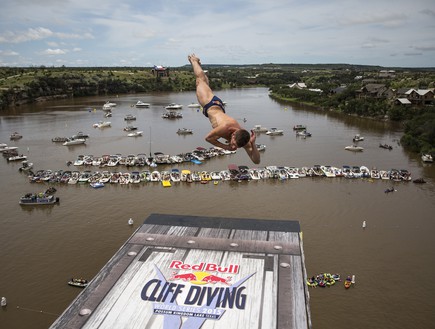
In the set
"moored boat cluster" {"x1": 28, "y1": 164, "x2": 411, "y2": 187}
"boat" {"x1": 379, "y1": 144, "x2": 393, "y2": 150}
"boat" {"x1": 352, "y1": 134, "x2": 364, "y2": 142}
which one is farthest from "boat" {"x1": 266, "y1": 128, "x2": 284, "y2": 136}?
"moored boat cluster" {"x1": 28, "y1": 164, "x2": 411, "y2": 187}

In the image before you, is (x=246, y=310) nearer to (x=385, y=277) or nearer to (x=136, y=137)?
(x=385, y=277)

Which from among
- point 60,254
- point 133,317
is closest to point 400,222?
point 133,317

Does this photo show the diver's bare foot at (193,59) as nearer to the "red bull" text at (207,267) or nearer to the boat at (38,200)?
the "red bull" text at (207,267)

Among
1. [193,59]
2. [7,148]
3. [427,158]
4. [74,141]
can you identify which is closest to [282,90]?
[427,158]

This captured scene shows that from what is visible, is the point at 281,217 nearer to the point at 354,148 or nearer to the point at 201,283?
the point at 201,283

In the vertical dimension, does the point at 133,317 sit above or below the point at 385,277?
above

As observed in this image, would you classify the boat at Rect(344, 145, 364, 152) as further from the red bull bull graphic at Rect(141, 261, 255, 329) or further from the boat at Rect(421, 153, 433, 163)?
the red bull bull graphic at Rect(141, 261, 255, 329)
